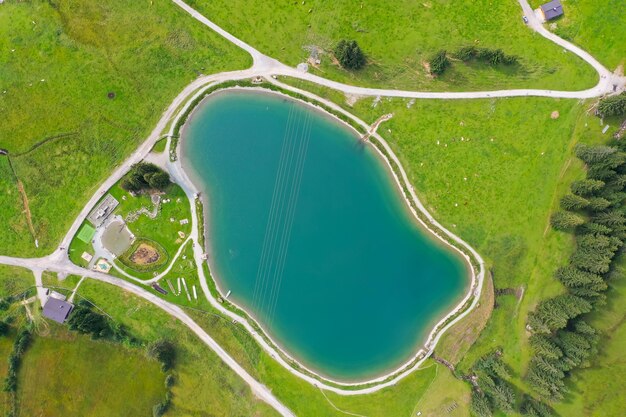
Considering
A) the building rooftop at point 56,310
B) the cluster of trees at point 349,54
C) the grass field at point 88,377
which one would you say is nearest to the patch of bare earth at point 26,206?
the building rooftop at point 56,310

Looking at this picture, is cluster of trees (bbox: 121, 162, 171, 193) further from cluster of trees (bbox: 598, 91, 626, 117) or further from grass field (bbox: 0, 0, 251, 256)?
cluster of trees (bbox: 598, 91, 626, 117)

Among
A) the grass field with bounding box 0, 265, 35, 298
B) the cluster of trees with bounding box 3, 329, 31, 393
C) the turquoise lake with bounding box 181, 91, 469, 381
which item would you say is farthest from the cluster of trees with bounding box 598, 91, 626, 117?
the cluster of trees with bounding box 3, 329, 31, 393

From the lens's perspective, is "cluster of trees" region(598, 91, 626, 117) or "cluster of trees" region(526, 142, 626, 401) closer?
"cluster of trees" region(526, 142, 626, 401)

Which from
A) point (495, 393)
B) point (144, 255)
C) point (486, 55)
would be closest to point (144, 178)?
point (144, 255)

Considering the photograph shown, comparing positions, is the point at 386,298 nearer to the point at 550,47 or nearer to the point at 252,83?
the point at 252,83

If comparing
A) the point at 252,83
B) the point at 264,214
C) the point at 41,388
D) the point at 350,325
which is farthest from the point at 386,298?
the point at 41,388

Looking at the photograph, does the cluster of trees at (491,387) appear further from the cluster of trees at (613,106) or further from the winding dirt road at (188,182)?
the cluster of trees at (613,106)

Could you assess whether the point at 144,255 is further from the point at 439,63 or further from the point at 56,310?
the point at 439,63
